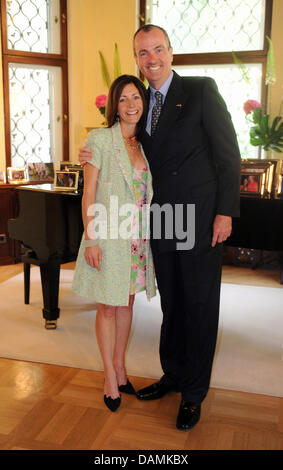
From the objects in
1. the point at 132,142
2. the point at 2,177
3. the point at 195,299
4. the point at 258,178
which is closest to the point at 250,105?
the point at 258,178

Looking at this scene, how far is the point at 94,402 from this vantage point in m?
2.26

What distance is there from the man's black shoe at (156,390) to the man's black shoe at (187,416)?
0.22 metres

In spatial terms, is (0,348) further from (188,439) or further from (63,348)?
(188,439)

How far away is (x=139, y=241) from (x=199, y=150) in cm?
48

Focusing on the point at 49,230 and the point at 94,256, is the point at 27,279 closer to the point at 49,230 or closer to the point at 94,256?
the point at 49,230

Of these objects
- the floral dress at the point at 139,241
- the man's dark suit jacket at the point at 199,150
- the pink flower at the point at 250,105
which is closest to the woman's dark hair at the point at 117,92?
the man's dark suit jacket at the point at 199,150

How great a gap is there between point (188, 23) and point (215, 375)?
3940mm

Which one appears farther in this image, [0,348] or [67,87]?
[67,87]

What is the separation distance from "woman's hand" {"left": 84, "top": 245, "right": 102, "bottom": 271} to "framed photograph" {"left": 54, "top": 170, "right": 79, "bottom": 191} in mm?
1114

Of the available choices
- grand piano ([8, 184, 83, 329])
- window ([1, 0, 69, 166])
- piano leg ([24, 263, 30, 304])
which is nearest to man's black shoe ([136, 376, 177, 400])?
grand piano ([8, 184, 83, 329])

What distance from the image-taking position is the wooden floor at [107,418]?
1.94 metres

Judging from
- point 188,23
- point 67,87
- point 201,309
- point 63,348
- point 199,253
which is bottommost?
point 63,348

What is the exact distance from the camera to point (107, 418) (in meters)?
2.12
